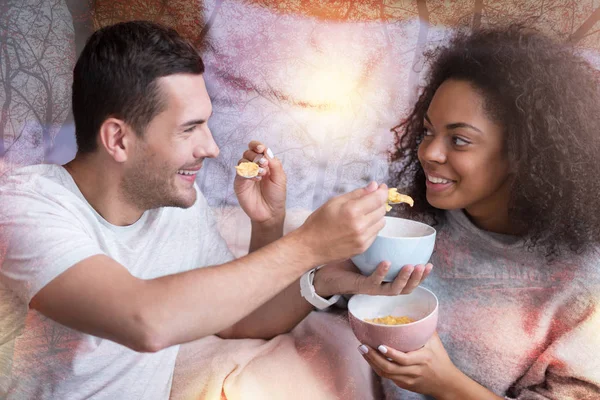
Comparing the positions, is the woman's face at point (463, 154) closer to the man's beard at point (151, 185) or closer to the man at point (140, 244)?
the man at point (140, 244)

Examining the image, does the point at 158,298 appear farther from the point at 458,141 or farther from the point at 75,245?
the point at 458,141

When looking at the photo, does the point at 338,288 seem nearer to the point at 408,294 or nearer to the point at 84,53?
the point at 408,294

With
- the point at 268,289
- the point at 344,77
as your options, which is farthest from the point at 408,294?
the point at 344,77

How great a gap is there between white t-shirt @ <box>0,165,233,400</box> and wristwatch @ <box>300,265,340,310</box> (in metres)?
0.16

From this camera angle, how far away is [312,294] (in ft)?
2.53

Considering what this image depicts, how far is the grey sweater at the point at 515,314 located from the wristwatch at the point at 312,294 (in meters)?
0.15

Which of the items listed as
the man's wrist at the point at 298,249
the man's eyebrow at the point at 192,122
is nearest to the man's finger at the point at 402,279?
the man's wrist at the point at 298,249

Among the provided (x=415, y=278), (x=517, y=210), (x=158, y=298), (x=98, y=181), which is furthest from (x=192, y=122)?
(x=517, y=210)

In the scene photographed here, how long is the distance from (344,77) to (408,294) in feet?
1.17

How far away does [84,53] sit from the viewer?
0.72 m

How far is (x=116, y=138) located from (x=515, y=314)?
2.05ft

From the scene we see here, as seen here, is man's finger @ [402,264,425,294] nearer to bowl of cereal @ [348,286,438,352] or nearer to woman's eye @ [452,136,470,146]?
bowl of cereal @ [348,286,438,352]

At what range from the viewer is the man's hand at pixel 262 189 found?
0.80m

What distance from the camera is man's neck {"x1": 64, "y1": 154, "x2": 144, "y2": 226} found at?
72cm
